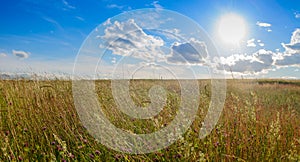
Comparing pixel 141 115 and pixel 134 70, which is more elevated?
pixel 134 70

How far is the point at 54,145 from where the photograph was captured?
3275 millimetres

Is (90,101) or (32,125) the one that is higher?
(90,101)

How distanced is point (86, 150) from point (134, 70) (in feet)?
8.07

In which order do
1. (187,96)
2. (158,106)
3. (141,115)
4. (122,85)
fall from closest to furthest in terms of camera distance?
(141,115)
(158,106)
(187,96)
(122,85)

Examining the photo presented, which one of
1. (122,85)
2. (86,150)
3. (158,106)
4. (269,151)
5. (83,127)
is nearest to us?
(269,151)

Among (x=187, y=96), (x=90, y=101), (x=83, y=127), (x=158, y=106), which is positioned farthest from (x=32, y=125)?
(x=187, y=96)

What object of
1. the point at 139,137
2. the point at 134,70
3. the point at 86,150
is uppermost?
the point at 134,70

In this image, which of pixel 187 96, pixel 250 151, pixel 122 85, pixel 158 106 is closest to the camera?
pixel 250 151

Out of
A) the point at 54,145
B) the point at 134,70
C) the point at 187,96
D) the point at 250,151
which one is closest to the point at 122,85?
the point at 134,70

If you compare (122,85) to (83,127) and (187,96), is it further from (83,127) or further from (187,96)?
(83,127)

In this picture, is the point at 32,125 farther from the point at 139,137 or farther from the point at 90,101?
the point at 139,137

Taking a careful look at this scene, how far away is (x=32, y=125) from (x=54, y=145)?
859 mm

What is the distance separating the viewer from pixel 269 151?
2.77 metres

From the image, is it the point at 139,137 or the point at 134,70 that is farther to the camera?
the point at 134,70
